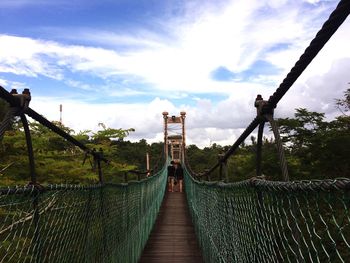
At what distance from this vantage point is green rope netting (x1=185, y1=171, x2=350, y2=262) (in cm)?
93

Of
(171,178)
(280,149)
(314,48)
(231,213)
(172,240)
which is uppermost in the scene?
(314,48)

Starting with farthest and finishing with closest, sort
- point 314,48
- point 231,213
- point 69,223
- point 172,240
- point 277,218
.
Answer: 1. point 172,240
2. point 231,213
3. point 69,223
4. point 277,218
5. point 314,48

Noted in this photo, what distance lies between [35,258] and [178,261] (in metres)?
4.18

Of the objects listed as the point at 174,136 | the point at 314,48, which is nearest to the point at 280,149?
the point at 314,48

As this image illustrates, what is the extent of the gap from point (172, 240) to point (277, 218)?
5859mm

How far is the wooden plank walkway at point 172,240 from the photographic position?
18.8 feet

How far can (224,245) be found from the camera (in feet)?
9.11

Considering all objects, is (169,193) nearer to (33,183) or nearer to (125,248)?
(125,248)

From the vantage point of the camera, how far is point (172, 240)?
7113 millimetres

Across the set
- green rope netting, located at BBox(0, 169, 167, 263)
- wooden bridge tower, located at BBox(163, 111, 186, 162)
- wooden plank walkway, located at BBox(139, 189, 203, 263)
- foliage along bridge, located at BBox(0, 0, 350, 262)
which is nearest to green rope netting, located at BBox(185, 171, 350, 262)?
foliage along bridge, located at BBox(0, 0, 350, 262)

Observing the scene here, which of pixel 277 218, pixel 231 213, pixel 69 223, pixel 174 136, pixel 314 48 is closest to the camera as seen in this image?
pixel 314 48

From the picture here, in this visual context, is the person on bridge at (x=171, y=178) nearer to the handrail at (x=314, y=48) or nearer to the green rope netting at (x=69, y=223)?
the green rope netting at (x=69, y=223)

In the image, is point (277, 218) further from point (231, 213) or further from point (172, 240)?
point (172, 240)

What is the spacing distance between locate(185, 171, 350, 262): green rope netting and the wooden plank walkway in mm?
2875
